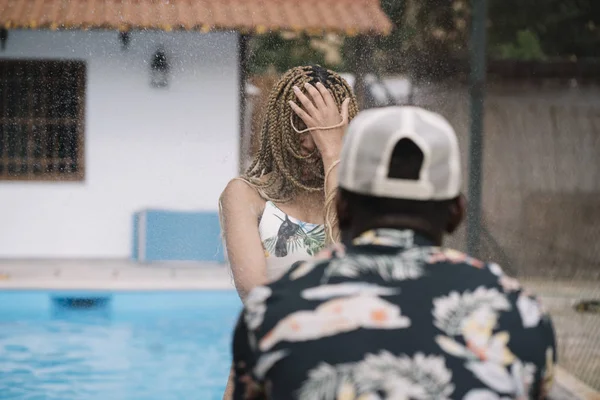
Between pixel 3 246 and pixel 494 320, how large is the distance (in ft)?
33.6

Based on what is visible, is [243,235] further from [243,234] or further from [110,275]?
[110,275]

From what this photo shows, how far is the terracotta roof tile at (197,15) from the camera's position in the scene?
26.8ft

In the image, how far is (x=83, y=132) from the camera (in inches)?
447

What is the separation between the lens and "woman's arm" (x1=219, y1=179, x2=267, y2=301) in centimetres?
228

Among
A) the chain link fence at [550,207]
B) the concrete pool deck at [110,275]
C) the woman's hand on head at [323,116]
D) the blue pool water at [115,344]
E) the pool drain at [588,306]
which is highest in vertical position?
the woman's hand on head at [323,116]

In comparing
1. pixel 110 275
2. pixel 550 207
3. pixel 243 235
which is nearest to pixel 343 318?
pixel 243 235

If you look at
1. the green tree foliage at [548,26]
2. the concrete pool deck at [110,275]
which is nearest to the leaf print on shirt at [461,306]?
the concrete pool deck at [110,275]

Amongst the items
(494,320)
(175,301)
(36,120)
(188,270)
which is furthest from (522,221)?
(494,320)

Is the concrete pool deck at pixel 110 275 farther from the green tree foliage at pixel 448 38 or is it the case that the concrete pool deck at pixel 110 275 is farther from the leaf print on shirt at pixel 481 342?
the leaf print on shirt at pixel 481 342

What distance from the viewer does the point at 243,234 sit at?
2.32 m

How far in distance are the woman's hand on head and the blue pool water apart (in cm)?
444

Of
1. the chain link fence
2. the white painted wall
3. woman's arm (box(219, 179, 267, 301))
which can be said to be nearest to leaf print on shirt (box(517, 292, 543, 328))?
woman's arm (box(219, 179, 267, 301))

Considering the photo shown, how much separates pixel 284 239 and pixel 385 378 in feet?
3.75

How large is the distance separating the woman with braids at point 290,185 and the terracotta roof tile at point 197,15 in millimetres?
5292
